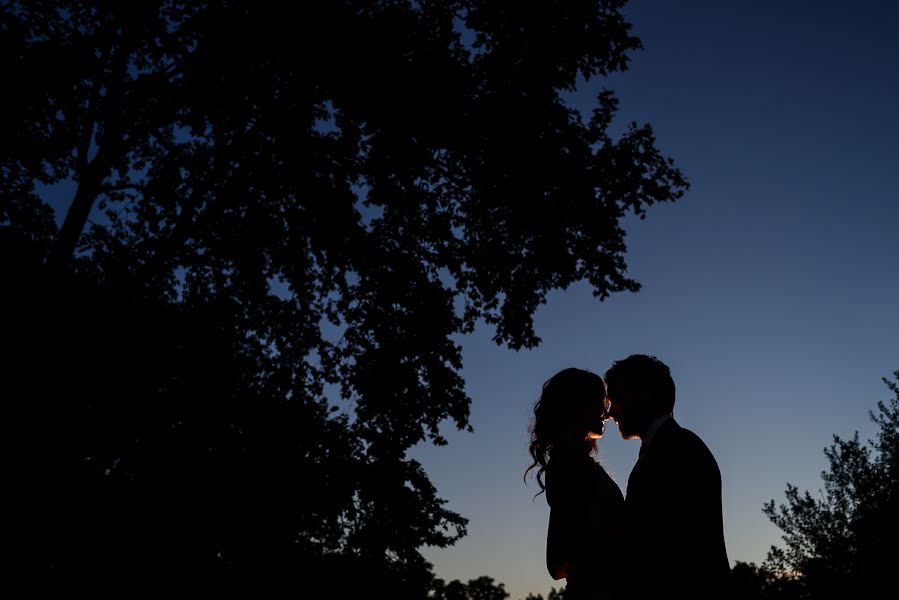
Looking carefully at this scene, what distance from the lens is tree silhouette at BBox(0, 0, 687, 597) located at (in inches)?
378

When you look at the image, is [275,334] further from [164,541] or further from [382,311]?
[164,541]

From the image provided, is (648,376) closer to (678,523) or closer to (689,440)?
(689,440)

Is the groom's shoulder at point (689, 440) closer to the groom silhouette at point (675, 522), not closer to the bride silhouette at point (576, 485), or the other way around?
the groom silhouette at point (675, 522)

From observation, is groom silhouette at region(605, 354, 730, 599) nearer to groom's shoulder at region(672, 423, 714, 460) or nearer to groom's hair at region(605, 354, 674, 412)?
groom's shoulder at region(672, 423, 714, 460)

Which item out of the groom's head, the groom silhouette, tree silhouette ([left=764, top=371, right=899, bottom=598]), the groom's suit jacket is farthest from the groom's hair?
tree silhouette ([left=764, top=371, right=899, bottom=598])

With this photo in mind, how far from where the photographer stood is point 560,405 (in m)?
3.34

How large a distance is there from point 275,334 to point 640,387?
1041 cm

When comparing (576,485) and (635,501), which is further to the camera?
(576,485)

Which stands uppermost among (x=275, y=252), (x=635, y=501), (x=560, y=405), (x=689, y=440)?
(x=275, y=252)

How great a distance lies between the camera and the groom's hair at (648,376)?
3297 mm

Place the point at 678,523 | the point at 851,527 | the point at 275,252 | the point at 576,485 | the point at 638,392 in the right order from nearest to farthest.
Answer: the point at 678,523, the point at 576,485, the point at 638,392, the point at 275,252, the point at 851,527

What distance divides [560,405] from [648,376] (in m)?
0.58

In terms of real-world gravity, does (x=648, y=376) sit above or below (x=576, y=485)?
above

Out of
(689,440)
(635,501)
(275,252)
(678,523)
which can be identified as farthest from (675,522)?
(275,252)
